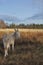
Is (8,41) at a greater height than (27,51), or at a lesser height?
greater

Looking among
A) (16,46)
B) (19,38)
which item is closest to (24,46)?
(16,46)

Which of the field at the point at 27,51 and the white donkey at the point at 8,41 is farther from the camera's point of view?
the white donkey at the point at 8,41

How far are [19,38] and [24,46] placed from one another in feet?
4.21

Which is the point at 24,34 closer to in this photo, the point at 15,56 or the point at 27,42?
the point at 27,42

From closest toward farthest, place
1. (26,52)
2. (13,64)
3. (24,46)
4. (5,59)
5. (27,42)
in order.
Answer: (13,64) → (5,59) → (26,52) → (24,46) → (27,42)

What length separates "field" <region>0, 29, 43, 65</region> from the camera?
9.48 m

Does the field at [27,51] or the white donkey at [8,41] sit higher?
the white donkey at [8,41]

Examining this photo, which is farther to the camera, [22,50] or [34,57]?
[22,50]

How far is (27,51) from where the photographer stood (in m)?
11.1

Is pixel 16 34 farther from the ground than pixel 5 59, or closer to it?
farther from the ground

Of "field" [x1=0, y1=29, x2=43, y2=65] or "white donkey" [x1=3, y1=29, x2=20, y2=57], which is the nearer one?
"field" [x1=0, y1=29, x2=43, y2=65]

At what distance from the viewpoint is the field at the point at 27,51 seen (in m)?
9.48

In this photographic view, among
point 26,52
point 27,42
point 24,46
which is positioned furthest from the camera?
point 27,42

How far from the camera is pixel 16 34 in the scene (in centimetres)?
1281
